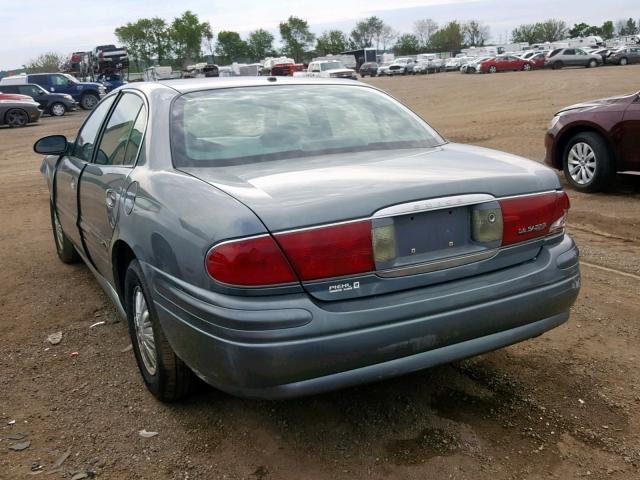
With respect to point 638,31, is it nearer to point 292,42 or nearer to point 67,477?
point 292,42

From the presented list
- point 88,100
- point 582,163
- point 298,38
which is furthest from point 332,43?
point 582,163

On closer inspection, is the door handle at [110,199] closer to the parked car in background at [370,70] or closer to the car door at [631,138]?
the car door at [631,138]

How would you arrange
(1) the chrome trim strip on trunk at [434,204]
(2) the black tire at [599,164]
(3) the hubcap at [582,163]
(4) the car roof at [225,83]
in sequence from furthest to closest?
(3) the hubcap at [582,163] → (2) the black tire at [599,164] → (4) the car roof at [225,83] → (1) the chrome trim strip on trunk at [434,204]

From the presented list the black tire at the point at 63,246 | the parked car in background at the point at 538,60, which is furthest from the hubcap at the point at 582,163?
the parked car in background at the point at 538,60

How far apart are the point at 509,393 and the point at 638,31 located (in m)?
152

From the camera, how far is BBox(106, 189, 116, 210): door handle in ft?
11.3

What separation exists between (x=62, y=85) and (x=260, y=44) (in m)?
111

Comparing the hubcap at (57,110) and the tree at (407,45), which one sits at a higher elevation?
the tree at (407,45)

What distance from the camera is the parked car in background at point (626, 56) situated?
48844mm

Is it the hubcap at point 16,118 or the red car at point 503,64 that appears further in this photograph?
the red car at point 503,64

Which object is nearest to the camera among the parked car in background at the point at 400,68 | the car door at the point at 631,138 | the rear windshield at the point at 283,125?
the rear windshield at the point at 283,125

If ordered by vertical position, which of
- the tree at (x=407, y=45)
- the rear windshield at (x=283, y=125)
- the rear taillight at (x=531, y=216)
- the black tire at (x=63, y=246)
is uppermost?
the tree at (x=407, y=45)

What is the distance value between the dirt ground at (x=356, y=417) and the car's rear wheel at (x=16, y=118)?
22.3 meters

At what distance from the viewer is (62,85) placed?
3200cm
